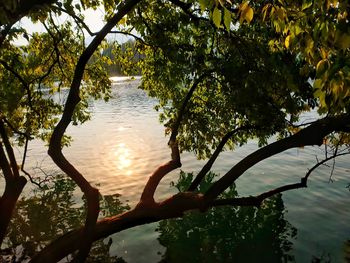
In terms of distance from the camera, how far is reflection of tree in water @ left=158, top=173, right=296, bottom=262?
16.5 meters

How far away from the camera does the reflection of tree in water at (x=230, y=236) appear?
1650 cm

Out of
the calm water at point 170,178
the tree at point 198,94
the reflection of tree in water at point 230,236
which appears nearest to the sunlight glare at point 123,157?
the calm water at point 170,178

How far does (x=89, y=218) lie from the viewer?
30.4 feet

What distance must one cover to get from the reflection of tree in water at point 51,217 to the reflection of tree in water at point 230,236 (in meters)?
3.20

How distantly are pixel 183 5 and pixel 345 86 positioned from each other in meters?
8.08

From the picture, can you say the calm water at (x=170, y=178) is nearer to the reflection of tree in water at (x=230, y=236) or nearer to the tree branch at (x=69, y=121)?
the reflection of tree in water at (x=230, y=236)

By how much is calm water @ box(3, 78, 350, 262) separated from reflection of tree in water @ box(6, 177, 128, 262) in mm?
1212

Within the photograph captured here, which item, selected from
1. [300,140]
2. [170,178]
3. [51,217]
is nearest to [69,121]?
[300,140]

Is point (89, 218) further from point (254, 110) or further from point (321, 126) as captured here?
point (321, 126)

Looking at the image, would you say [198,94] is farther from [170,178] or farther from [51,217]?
[170,178]

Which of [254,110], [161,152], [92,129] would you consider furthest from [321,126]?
[92,129]

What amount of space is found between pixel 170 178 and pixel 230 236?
486 inches

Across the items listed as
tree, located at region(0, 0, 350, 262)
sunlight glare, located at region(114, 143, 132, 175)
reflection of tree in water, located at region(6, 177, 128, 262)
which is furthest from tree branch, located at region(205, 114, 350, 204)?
sunlight glare, located at region(114, 143, 132, 175)

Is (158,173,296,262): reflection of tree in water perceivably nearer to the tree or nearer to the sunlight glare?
the tree
